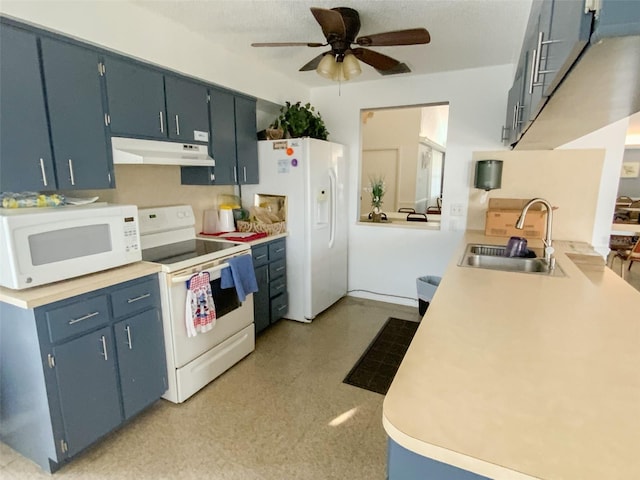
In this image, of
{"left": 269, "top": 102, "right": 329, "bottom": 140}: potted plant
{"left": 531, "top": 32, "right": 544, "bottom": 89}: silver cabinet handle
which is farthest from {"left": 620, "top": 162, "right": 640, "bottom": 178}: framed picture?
{"left": 531, "top": 32, "right": 544, "bottom": 89}: silver cabinet handle

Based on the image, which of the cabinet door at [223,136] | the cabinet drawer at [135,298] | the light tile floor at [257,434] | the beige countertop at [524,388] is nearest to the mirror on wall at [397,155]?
the cabinet door at [223,136]

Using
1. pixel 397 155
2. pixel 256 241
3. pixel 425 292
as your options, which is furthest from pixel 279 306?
pixel 397 155

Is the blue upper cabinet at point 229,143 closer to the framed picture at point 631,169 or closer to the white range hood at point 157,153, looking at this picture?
the white range hood at point 157,153

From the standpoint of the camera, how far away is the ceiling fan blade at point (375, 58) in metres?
2.23

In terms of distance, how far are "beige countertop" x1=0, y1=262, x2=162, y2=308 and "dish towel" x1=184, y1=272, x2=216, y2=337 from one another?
239mm

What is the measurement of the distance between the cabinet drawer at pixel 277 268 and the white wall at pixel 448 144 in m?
0.99

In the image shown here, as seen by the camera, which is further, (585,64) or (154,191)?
(154,191)

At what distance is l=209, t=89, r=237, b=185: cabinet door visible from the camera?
2.81 m

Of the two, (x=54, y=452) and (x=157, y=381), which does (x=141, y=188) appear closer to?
(x=157, y=381)

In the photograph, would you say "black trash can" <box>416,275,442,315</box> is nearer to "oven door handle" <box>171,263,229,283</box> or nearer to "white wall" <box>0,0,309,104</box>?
"oven door handle" <box>171,263,229,283</box>

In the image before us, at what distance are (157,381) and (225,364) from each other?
0.52m

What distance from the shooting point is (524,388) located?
2.97ft

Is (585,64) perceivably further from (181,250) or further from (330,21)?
(181,250)

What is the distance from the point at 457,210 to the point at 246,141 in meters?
2.13
